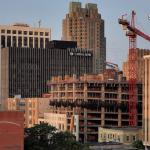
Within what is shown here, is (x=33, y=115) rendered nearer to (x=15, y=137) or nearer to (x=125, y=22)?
(x=125, y=22)

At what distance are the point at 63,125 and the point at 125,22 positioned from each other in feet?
109

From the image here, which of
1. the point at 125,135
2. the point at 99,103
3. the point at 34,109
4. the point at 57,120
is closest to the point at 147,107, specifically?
the point at 125,135

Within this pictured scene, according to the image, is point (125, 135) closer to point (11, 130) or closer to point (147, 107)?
point (147, 107)

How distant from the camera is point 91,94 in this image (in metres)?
178

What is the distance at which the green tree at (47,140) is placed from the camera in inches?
4286

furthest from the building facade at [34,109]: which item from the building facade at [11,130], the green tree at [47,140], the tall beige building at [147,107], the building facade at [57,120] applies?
the building facade at [11,130]

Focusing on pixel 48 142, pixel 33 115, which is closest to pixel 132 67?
pixel 33 115

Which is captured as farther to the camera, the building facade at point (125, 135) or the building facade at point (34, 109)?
the building facade at point (34, 109)

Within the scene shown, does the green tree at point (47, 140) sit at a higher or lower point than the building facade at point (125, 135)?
higher

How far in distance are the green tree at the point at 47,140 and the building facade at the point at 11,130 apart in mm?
5366

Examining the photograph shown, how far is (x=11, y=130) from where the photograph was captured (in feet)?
338

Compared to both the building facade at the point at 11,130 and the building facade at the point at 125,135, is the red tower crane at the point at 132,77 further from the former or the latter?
the building facade at the point at 11,130

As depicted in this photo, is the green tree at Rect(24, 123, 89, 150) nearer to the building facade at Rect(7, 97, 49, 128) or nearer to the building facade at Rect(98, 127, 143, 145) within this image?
the building facade at Rect(98, 127, 143, 145)

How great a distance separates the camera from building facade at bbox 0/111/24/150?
335 ft
